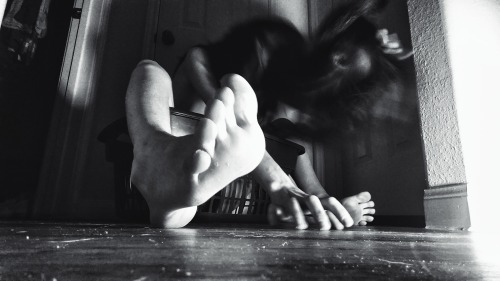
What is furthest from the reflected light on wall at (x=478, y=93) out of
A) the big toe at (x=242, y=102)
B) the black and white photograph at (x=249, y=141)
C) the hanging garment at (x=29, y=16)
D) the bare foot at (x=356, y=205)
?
the hanging garment at (x=29, y=16)

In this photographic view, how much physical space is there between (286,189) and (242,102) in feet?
0.98

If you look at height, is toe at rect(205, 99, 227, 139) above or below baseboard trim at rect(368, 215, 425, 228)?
above

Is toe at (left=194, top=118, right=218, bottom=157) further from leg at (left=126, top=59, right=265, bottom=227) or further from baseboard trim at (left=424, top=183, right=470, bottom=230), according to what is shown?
baseboard trim at (left=424, top=183, right=470, bottom=230)

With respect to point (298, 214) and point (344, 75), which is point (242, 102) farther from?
point (344, 75)

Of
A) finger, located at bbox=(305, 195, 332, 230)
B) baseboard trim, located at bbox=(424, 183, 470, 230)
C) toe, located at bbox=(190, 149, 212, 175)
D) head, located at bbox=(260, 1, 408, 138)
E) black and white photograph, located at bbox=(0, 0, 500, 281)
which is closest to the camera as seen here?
black and white photograph, located at bbox=(0, 0, 500, 281)

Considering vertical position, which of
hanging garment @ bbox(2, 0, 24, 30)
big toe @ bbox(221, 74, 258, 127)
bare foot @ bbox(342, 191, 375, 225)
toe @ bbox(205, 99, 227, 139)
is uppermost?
hanging garment @ bbox(2, 0, 24, 30)

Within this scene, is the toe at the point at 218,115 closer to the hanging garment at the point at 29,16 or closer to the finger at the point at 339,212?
the finger at the point at 339,212

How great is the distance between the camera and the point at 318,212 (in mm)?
604

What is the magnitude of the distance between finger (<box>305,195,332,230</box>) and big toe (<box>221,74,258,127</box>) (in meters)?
0.24

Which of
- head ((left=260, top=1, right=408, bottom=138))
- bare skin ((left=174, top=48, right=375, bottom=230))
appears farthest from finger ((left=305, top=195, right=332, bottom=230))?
head ((left=260, top=1, right=408, bottom=138))

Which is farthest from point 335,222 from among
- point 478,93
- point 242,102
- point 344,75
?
point 344,75

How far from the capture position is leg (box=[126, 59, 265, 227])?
1.36 ft

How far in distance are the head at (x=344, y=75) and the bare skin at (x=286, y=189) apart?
33 cm

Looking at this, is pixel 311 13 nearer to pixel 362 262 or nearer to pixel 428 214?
pixel 428 214
